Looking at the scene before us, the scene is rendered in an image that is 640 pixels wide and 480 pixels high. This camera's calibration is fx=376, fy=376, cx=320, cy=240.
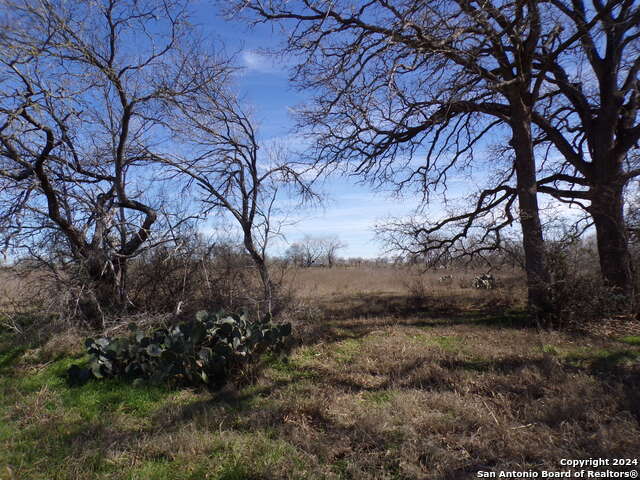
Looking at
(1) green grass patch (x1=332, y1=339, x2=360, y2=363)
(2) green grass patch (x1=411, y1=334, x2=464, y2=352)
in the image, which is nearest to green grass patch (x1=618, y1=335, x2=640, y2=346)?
(2) green grass patch (x1=411, y1=334, x2=464, y2=352)

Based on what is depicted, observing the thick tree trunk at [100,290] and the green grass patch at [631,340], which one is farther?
the thick tree trunk at [100,290]

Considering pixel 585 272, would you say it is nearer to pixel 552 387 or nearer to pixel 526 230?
pixel 526 230

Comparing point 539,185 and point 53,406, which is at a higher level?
point 539,185

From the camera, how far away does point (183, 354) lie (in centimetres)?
548

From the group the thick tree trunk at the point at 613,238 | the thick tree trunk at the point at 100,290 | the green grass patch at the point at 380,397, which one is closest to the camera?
the green grass patch at the point at 380,397

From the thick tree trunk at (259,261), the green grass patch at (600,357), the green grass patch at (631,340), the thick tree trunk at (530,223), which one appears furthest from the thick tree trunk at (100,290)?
the green grass patch at (631,340)

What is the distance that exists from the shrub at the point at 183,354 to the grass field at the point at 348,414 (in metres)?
0.25

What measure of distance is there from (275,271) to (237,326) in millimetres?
3615

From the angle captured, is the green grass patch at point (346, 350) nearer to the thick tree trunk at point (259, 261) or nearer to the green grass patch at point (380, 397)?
the green grass patch at point (380, 397)

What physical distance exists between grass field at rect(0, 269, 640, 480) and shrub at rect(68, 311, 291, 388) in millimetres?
252

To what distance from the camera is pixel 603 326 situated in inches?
318

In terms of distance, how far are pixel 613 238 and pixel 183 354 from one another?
404 inches

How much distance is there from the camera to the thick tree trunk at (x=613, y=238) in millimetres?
9141

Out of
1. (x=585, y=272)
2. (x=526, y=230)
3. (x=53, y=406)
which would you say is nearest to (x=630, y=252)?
(x=585, y=272)
